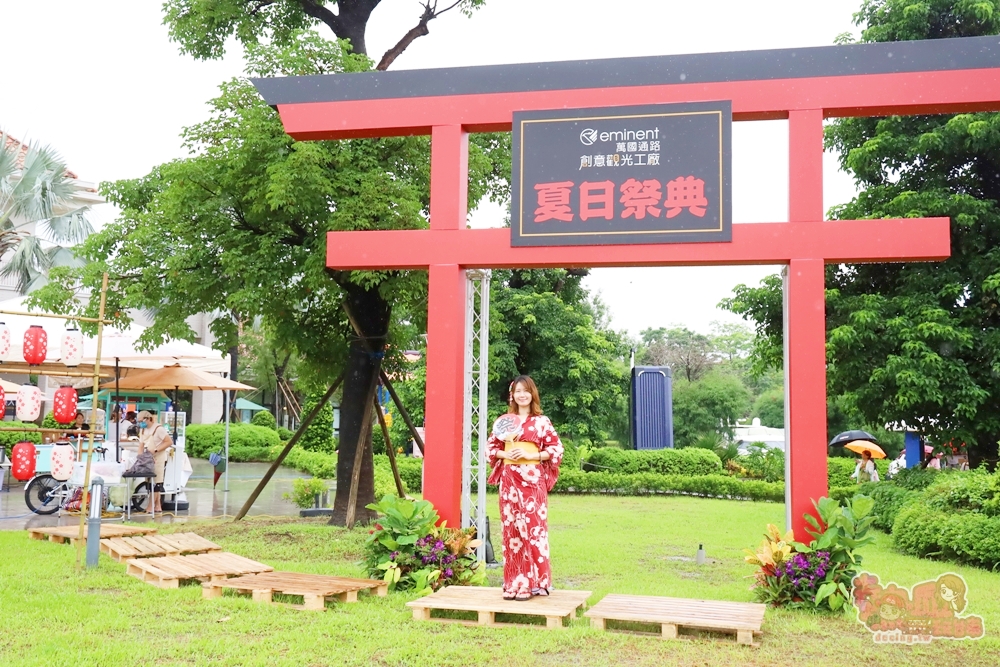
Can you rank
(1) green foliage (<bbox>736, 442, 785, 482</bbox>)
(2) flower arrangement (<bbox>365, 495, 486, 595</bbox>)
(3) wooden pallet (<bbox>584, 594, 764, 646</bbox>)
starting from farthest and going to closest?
(1) green foliage (<bbox>736, 442, 785, 482</bbox>)
(2) flower arrangement (<bbox>365, 495, 486, 595</bbox>)
(3) wooden pallet (<bbox>584, 594, 764, 646</bbox>)

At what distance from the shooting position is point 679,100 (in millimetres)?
7410

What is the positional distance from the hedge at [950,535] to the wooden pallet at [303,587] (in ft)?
20.0

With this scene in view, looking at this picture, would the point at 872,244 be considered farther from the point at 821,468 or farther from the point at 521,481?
the point at 521,481

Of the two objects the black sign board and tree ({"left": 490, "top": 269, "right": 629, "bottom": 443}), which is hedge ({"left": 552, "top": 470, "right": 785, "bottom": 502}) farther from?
the black sign board

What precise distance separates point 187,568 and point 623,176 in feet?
15.7

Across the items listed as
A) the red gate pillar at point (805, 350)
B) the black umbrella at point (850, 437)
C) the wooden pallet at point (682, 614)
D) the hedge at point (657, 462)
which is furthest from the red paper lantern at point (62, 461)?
the black umbrella at point (850, 437)

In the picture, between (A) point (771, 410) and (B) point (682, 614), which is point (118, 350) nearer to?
(B) point (682, 614)

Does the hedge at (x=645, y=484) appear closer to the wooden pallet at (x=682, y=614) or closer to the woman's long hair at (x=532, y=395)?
the woman's long hair at (x=532, y=395)

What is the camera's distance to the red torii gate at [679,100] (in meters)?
6.96

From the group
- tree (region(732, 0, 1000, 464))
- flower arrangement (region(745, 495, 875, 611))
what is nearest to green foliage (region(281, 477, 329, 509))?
tree (region(732, 0, 1000, 464))

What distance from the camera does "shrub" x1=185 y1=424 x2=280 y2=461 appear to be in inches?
960

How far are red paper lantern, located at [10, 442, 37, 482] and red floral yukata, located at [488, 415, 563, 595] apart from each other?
4072 millimetres

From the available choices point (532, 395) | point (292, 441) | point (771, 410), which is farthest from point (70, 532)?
point (771, 410)

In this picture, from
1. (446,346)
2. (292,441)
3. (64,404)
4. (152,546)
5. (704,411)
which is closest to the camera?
(446,346)
